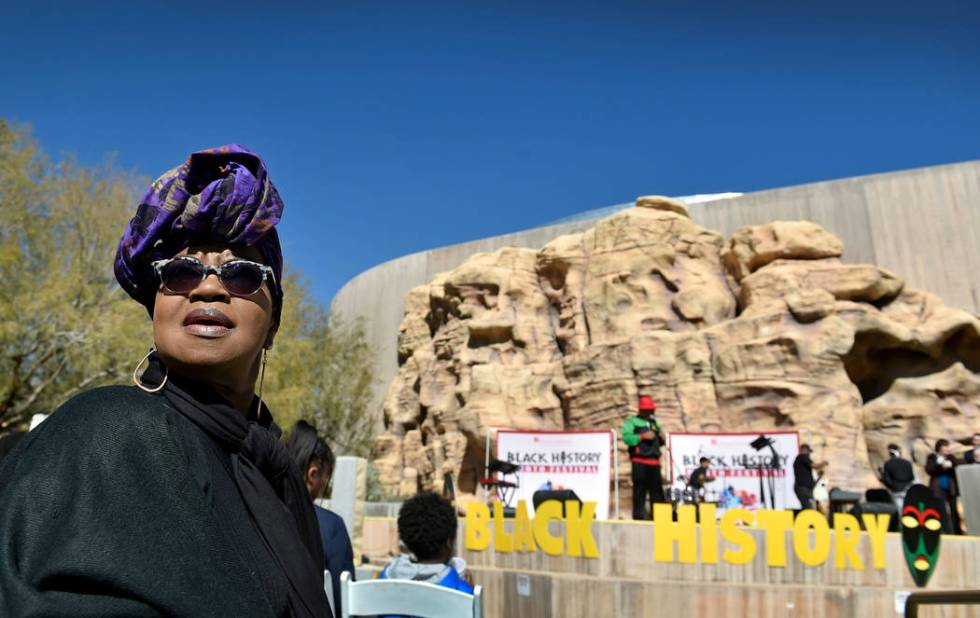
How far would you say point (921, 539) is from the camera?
19.0 ft

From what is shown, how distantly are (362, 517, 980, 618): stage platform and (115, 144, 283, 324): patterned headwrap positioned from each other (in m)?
5.70

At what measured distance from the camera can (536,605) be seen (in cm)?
657

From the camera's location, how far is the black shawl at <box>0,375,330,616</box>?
2.96ft

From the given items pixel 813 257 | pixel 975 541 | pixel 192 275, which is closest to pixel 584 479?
pixel 975 541

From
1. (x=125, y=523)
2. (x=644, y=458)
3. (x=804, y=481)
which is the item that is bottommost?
(x=125, y=523)

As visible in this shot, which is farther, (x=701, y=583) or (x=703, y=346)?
(x=703, y=346)

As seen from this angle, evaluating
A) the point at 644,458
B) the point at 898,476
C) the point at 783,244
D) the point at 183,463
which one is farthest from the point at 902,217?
the point at 183,463

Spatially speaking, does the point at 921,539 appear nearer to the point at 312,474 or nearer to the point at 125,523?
the point at 312,474

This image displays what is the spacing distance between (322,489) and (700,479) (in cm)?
751

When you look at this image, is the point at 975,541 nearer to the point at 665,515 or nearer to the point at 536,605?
the point at 665,515

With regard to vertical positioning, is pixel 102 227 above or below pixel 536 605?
above

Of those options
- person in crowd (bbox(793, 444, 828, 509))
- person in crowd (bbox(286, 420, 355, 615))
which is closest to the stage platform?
person in crowd (bbox(286, 420, 355, 615))

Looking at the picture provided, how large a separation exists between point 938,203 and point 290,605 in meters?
21.3

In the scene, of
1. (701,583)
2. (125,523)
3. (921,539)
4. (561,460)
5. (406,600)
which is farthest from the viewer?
(561,460)
